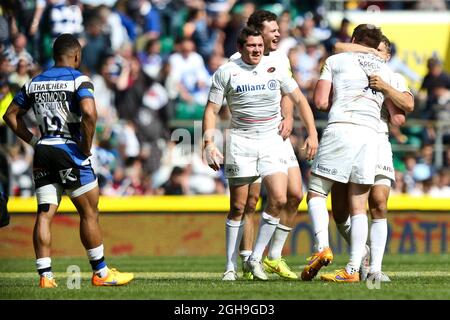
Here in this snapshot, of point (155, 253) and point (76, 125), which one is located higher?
point (76, 125)

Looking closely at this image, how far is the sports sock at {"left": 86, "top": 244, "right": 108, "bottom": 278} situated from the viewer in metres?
11.2

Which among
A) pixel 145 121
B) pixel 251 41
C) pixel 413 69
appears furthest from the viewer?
pixel 413 69

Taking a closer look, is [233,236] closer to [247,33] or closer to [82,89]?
[247,33]

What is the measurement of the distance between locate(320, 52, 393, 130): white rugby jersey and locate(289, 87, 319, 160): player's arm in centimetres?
45

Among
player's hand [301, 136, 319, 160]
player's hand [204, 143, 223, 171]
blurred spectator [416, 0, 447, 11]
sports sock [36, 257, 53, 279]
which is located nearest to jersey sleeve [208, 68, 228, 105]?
player's hand [204, 143, 223, 171]

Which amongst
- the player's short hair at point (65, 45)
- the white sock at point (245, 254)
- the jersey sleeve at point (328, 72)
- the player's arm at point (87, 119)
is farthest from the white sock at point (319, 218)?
the player's short hair at point (65, 45)

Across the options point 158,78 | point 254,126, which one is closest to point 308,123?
point 254,126

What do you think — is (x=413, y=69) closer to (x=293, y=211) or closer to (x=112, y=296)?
(x=293, y=211)

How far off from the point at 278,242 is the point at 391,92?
81.6 inches

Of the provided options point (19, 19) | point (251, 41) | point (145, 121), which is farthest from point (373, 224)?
point (19, 19)

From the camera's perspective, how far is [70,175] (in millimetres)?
11164

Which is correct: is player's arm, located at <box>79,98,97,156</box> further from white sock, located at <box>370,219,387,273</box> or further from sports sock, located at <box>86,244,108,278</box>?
white sock, located at <box>370,219,387,273</box>

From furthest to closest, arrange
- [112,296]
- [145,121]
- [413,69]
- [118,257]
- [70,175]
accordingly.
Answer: [413,69] → [145,121] → [118,257] → [70,175] → [112,296]
